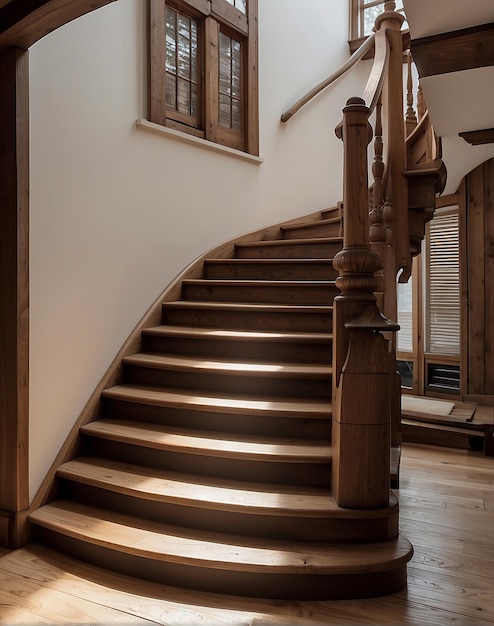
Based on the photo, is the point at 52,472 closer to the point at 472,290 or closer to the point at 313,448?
the point at 313,448

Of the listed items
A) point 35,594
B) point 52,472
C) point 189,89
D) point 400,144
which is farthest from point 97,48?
point 35,594

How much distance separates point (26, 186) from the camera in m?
2.14

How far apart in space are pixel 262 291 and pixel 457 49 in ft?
5.11

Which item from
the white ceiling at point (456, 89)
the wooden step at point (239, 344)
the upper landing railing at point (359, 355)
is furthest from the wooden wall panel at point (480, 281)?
the upper landing railing at point (359, 355)

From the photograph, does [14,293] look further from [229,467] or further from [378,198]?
[378,198]

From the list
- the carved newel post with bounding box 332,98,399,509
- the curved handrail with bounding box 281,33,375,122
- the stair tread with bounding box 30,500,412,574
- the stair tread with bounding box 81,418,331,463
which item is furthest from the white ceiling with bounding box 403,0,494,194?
the stair tread with bounding box 30,500,412,574

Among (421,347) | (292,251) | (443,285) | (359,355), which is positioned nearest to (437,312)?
(443,285)

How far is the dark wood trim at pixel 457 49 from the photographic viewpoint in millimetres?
2064

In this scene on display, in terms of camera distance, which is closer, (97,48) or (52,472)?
(52,472)

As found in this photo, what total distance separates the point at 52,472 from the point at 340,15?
5040 millimetres

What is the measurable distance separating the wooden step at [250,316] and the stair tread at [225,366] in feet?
0.97

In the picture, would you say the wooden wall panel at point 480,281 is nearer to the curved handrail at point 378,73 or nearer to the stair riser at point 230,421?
the curved handrail at point 378,73

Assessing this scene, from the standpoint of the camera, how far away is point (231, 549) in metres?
1.78

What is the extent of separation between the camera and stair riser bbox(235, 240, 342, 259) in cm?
330
